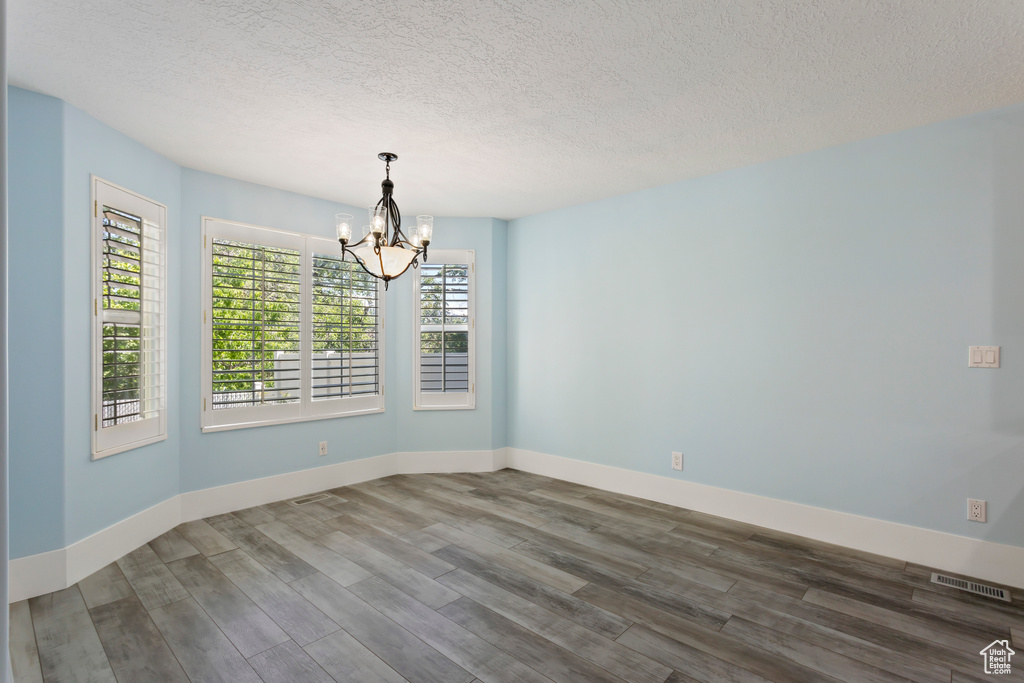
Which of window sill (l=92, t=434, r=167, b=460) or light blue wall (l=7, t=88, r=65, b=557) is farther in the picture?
window sill (l=92, t=434, r=167, b=460)

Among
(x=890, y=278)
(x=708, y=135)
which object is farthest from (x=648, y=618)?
(x=708, y=135)

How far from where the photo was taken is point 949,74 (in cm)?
245

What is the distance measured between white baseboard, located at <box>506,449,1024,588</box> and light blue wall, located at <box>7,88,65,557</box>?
149 inches

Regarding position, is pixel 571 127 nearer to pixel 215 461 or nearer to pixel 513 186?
pixel 513 186

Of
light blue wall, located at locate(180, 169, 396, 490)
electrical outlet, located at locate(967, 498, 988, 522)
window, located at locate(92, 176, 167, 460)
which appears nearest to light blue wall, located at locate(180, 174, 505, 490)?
light blue wall, located at locate(180, 169, 396, 490)

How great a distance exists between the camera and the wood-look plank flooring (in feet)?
6.84

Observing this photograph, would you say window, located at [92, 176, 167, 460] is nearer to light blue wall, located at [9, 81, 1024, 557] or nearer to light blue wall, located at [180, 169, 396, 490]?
light blue wall, located at [9, 81, 1024, 557]

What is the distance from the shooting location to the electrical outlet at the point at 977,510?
2849 millimetres

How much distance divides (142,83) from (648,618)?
11.9 ft

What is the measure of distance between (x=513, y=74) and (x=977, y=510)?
11.4 feet

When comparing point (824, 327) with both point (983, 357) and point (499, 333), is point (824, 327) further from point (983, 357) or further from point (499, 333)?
point (499, 333)

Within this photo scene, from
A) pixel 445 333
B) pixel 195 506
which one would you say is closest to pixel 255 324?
pixel 195 506

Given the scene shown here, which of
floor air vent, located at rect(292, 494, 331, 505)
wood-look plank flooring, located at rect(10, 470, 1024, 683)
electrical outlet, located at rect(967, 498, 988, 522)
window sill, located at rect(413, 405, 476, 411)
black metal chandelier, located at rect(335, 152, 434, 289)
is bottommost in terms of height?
wood-look plank flooring, located at rect(10, 470, 1024, 683)

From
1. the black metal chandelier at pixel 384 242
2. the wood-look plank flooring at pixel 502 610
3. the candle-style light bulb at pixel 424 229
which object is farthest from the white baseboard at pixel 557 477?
the candle-style light bulb at pixel 424 229
